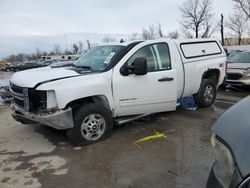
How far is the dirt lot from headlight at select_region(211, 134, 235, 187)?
6.12ft

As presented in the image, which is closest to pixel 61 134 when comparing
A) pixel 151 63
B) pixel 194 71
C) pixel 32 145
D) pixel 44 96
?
pixel 32 145

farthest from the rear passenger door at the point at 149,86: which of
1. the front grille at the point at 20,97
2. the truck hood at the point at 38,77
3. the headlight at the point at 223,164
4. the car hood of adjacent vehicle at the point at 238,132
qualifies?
the headlight at the point at 223,164

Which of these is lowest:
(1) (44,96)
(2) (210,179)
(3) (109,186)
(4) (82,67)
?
(3) (109,186)

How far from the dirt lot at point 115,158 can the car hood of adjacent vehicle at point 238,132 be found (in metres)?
1.95

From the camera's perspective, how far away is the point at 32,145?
5.66 m

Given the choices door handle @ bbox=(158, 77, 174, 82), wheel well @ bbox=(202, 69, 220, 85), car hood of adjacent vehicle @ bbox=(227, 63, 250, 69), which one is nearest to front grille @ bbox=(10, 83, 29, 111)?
door handle @ bbox=(158, 77, 174, 82)

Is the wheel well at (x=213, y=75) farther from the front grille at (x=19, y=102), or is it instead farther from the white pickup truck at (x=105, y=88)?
the front grille at (x=19, y=102)

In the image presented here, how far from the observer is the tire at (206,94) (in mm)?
7805

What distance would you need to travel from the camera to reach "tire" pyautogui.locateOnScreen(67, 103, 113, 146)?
17.3 feet

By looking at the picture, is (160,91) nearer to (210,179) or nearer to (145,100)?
(145,100)

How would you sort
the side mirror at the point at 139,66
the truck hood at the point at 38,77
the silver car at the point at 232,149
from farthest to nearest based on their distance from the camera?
the side mirror at the point at 139,66 < the truck hood at the point at 38,77 < the silver car at the point at 232,149

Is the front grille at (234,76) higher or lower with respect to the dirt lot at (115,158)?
higher

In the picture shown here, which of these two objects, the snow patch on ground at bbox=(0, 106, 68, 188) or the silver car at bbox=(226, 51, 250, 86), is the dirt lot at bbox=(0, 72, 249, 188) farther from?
the silver car at bbox=(226, 51, 250, 86)

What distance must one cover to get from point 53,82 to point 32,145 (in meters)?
1.38
